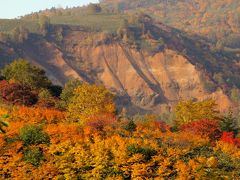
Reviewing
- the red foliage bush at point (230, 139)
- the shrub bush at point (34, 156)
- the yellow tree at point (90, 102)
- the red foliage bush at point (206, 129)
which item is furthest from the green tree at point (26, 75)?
the shrub bush at point (34, 156)

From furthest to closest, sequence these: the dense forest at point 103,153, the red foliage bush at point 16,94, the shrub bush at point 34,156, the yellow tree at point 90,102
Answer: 1. the red foliage bush at point 16,94
2. the yellow tree at point 90,102
3. the shrub bush at point 34,156
4. the dense forest at point 103,153

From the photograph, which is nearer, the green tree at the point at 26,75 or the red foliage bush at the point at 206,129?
the red foliage bush at the point at 206,129

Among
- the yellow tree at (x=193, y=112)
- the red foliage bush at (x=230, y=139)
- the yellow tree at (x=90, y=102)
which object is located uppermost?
the yellow tree at (x=90, y=102)

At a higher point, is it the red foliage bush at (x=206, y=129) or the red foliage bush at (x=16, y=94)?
the red foliage bush at (x=16, y=94)

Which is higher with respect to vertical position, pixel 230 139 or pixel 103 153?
pixel 103 153

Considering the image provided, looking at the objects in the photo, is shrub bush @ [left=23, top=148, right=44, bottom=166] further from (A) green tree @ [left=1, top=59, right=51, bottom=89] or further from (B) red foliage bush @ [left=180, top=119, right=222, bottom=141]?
(A) green tree @ [left=1, top=59, right=51, bottom=89]

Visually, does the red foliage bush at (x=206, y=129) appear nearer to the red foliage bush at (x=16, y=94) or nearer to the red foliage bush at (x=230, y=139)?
the red foliage bush at (x=230, y=139)

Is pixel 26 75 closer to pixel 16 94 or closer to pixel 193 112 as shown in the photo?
pixel 16 94

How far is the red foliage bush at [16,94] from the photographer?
6150 centimetres

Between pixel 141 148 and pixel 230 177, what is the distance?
6.61 meters

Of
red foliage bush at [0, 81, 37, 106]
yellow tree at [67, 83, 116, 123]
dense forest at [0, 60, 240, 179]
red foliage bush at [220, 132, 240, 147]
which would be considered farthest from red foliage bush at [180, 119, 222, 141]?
red foliage bush at [0, 81, 37, 106]

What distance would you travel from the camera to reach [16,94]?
62.1m

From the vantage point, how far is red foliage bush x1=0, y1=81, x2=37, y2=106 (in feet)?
202

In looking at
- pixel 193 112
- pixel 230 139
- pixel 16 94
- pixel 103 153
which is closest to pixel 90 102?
pixel 16 94
